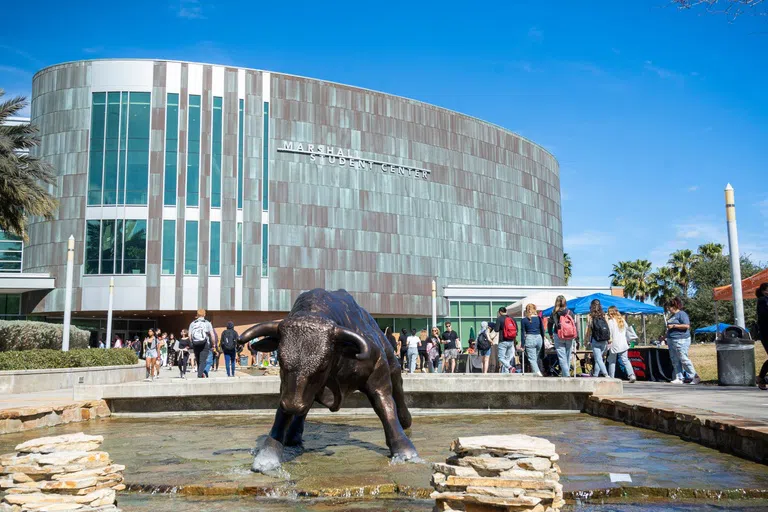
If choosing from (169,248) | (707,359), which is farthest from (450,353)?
(169,248)

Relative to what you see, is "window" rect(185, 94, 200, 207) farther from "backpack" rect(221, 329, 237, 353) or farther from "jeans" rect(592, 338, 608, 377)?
"jeans" rect(592, 338, 608, 377)

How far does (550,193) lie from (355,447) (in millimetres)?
62423

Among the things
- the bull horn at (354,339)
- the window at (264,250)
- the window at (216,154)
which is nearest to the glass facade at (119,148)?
the window at (216,154)

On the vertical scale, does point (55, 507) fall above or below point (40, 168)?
below

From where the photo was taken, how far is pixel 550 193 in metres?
67.0

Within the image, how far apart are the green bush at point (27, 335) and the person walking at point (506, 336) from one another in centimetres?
1520

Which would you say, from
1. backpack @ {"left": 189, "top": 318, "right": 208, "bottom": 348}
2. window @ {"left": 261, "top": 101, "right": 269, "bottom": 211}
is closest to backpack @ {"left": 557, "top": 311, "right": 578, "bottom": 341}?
backpack @ {"left": 189, "top": 318, "right": 208, "bottom": 348}

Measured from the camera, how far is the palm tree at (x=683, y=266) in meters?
60.1

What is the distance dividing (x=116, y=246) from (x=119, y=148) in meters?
6.65

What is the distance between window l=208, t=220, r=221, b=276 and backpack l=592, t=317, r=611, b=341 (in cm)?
3459

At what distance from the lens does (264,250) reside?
47.3m

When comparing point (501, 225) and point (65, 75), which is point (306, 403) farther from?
point (501, 225)

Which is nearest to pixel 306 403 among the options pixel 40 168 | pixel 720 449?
pixel 720 449

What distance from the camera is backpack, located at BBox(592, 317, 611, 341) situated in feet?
47.3
